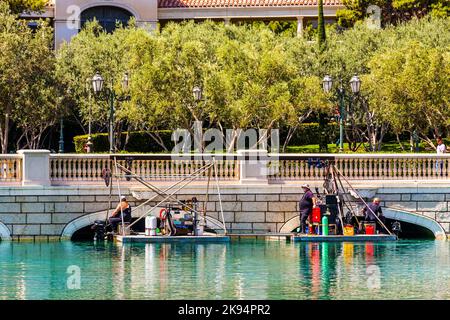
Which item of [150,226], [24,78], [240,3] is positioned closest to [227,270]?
[150,226]

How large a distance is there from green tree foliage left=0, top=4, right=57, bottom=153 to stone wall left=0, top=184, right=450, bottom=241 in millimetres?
18465

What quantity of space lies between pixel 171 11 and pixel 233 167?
147 ft

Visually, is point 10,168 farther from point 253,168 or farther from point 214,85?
point 214,85

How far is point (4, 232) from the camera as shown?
49.2 metres

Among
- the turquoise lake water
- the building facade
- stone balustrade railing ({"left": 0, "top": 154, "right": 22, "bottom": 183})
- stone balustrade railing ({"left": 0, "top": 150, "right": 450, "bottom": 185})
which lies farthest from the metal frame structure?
the building facade

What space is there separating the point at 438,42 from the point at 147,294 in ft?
134

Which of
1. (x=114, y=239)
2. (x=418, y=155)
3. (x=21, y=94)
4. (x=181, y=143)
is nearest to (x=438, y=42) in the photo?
(x=181, y=143)

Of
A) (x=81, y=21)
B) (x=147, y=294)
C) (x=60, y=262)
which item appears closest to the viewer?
(x=147, y=294)

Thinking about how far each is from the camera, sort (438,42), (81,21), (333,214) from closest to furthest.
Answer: (333,214), (438,42), (81,21)

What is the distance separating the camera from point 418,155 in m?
50.0

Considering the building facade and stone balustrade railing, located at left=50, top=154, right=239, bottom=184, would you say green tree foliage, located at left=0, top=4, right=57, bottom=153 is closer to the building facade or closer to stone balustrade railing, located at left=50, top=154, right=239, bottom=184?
the building facade
